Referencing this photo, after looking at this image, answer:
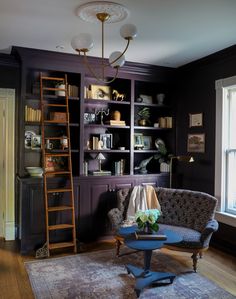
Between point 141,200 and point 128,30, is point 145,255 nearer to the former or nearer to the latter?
point 141,200

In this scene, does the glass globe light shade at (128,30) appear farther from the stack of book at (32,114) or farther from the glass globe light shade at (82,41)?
the stack of book at (32,114)

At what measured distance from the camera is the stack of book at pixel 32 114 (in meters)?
4.26

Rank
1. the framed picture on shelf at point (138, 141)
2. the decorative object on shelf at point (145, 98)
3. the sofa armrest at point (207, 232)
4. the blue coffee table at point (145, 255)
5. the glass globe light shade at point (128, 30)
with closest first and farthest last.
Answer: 1. the glass globe light shade at point (128, 30)
2. the blue coffee table at point (145, 255)
3. the sofa armrest at point (207, 232)
4. the framed picture on shelf at point (138, 141)
5. the decorative object on shelf at point (145, 98)

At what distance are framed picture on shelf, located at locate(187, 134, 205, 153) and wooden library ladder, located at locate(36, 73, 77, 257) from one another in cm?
198

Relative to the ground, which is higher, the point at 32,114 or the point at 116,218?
the point at 32,114

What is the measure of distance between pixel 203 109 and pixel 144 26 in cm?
188

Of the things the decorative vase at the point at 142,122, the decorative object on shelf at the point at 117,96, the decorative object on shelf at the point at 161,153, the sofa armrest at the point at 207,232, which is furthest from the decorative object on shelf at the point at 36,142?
the sofa armrest at the point at 207,232

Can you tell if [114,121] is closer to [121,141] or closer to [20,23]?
[121,141]

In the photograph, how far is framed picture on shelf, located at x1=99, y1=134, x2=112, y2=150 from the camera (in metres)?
4.86

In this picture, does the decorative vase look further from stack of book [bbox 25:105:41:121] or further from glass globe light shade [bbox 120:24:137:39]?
glass globe light shade [bbox 120:24:137:39]

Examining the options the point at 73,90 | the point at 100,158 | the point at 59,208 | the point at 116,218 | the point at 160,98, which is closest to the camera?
the point at 116,218

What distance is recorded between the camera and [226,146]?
13.9ft

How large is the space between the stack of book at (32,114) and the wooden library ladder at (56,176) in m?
0.09

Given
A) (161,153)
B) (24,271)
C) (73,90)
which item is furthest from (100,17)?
(24,271)
